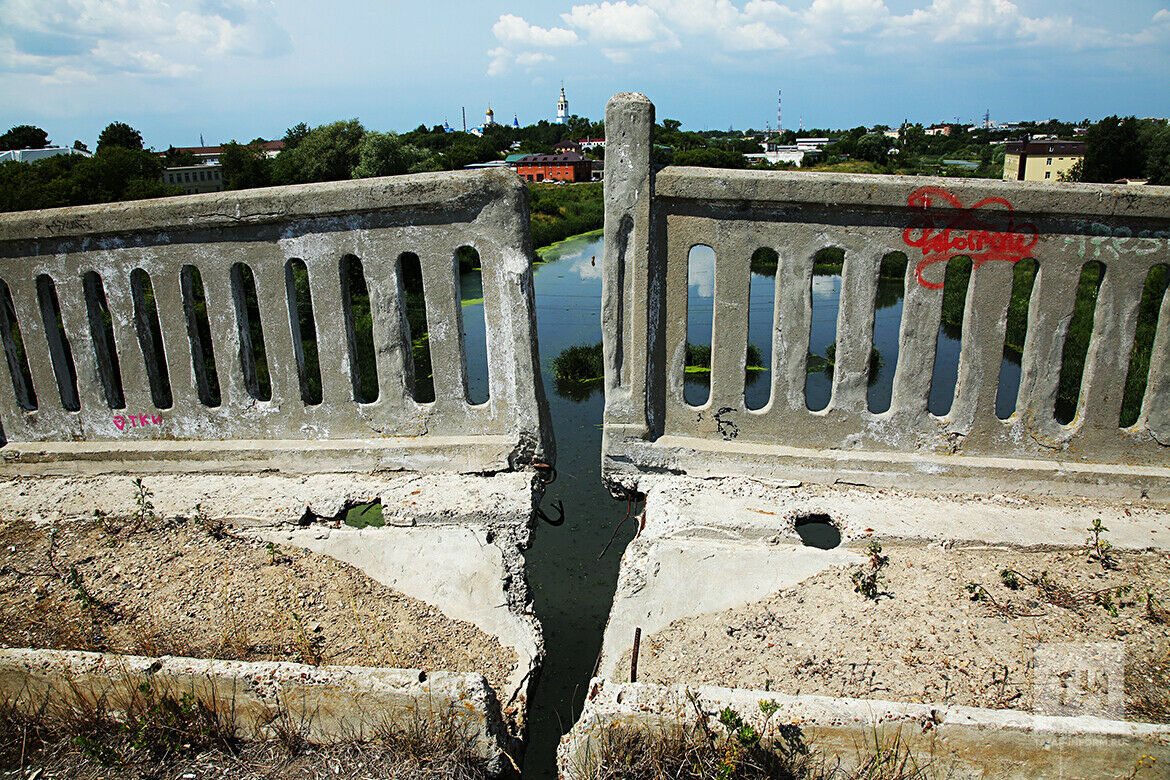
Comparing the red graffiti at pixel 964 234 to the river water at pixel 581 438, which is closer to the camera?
the red graffiti at pixel 964 234

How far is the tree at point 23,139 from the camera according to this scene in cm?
6406

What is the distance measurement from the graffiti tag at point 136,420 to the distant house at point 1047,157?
51.3 m

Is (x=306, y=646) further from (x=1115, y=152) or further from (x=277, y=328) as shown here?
(x=1115, y=152)

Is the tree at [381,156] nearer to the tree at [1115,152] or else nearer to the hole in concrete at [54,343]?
the hole in concrete at [54,343]

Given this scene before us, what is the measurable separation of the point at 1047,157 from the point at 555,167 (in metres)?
40.0

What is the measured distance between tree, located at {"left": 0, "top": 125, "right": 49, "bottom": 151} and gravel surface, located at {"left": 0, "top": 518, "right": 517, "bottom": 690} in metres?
76.4

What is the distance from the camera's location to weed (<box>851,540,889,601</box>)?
3.47m

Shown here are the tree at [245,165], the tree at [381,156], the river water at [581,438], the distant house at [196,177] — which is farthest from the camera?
the distant house at [196,177]

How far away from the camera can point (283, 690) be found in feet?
9.52

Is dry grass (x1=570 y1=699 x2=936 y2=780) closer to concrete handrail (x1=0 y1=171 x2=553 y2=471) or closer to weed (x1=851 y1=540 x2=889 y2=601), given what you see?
weed (x1=851 y1=540 x2=889 y2=601)

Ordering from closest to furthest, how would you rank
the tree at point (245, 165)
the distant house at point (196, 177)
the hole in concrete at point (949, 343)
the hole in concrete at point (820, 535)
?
the hole in concrete at point (820, 535)
the hole in concrete at point (949, 343)
the tree at point (245, 165)
the distant house at point (196, 177)

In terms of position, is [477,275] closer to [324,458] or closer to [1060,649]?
[324,458]

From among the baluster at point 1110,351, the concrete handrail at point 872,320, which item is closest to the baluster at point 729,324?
the concrete handrail at point 872,320

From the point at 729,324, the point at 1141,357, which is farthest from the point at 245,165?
the point at 729,324
